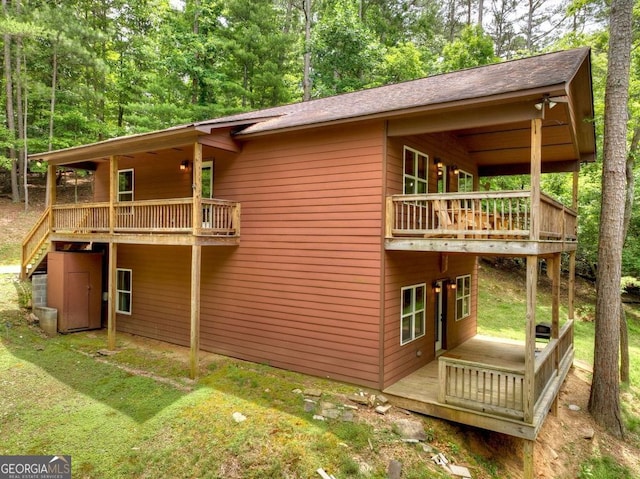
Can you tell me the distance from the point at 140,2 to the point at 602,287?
1189 inches

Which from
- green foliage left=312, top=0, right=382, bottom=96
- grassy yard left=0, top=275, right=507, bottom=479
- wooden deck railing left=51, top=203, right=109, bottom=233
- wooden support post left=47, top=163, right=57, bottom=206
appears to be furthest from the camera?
green foliage left=312, top=0, right=382, bottom=96

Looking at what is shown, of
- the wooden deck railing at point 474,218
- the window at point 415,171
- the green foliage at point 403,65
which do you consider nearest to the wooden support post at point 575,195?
the wooden deck railing at point 474,218

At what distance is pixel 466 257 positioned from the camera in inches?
477

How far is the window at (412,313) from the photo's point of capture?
27.9 ft

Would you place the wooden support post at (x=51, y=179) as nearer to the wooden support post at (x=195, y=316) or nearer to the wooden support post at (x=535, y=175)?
the wooden support post at (x=195, y=316)

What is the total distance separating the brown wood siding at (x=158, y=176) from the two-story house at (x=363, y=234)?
0.19ft

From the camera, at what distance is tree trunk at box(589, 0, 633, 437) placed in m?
8.17

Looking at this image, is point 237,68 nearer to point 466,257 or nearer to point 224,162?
point 224,162

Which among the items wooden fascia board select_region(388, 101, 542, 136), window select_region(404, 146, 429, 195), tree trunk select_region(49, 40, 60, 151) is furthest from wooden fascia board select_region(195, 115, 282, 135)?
tree trunk select_region(49, 40, 60, 151)

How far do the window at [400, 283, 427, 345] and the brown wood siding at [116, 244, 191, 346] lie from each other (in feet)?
19.1

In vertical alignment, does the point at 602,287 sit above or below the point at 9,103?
below

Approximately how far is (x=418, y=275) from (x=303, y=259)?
2.74 metres

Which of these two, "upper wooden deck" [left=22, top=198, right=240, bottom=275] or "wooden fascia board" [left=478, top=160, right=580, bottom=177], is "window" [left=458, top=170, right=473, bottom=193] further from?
"upper wooden deck" [left=22, top=198, right=240, bottom=275]

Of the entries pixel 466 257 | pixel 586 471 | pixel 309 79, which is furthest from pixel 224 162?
pixel 309 79
